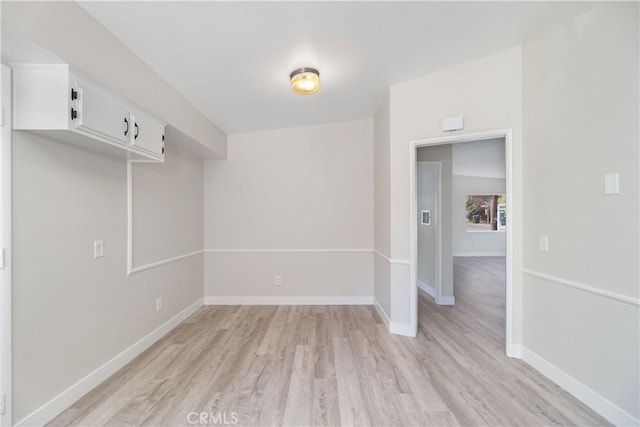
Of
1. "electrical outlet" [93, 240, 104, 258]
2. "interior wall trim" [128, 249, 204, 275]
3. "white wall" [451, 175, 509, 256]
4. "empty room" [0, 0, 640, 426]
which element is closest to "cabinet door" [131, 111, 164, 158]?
"empty room" [0, 0, 640, 426]

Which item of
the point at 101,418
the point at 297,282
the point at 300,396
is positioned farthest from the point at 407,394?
the point at 297,282

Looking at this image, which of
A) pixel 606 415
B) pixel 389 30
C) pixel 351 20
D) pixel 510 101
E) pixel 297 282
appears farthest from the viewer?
pixel 297 282

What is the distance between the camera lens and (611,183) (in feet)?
5.67

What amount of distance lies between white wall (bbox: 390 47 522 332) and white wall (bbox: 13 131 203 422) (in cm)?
259

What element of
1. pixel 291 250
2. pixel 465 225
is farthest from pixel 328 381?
pixel 465 225

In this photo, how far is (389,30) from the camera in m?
2.06

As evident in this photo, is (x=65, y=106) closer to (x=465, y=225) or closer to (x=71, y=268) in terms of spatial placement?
(x=71, y=268)

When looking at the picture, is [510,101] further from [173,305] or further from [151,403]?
[173,305]

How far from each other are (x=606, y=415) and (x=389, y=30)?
9.64ft

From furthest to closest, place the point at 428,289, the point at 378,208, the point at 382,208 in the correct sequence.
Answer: the point at 428,289 < the point at 378,208 < the point at 382,208

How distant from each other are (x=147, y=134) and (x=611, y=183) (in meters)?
3.31

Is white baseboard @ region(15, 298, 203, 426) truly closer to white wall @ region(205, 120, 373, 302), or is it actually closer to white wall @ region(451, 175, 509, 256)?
white wall @ region(205, 120, 373, 302)

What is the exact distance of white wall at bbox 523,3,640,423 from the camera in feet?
5.42

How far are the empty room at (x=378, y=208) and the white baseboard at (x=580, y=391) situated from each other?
1 cm
